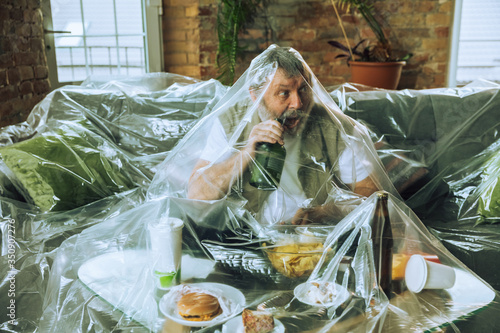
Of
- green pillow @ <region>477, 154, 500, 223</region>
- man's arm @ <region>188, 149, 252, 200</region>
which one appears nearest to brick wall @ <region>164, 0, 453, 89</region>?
green pillow @ <region>477, 154, 500, 223</region>

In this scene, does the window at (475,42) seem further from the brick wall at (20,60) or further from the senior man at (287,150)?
the brick wall at (20,60)

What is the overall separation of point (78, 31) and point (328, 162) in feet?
8.10

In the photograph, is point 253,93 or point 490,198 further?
point 490,198

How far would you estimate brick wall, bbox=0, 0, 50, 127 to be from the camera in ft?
7.55

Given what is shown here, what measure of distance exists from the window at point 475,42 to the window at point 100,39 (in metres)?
2.06

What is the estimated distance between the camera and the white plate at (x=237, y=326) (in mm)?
686

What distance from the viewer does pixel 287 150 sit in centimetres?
112

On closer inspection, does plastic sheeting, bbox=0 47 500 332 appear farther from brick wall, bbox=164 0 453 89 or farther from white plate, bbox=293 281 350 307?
brick wall, bbox=164 0 453 89

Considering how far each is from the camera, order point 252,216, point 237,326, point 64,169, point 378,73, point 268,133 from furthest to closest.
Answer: point 378,73 → point 64,169 → point 268,133 → point 252,216 → point 237,326

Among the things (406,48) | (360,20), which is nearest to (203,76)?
(360,20)

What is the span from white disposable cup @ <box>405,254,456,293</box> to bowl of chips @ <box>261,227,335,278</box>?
128 millimetres

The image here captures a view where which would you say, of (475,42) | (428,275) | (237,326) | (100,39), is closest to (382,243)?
(428,275)

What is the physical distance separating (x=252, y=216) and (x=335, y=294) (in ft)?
0.96

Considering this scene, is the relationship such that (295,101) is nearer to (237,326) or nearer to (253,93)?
(253,93)
